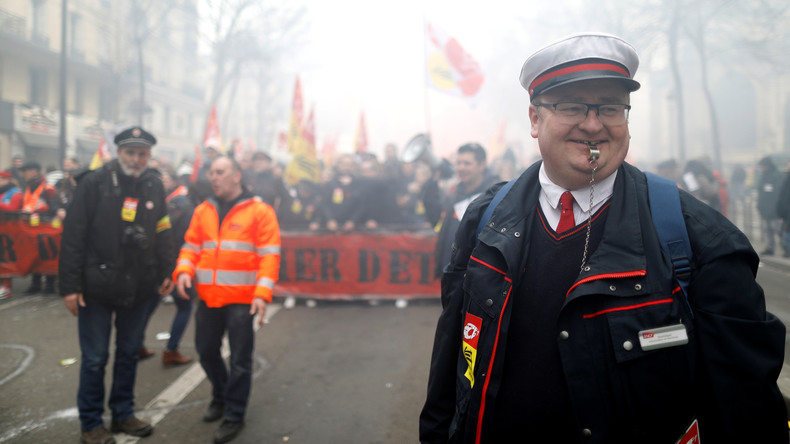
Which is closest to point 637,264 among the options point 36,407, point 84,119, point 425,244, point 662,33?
point 36,407

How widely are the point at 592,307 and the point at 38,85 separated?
29990mm

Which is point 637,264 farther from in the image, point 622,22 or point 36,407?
point 622,22

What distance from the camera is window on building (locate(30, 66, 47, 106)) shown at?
23734 millimetres

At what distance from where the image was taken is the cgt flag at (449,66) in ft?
28.7

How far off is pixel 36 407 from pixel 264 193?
16.3ft

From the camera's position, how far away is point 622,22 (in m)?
16.6

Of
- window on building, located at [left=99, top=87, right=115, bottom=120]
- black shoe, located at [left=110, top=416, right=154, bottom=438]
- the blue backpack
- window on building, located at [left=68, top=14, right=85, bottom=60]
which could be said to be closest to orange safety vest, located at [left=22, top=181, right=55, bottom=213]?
black shoe, located at [left=110, top=416, right=154, bottom=438]

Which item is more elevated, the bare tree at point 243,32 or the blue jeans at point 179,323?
the bare tree at point 243,32

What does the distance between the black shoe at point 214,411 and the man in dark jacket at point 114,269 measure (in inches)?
16.5

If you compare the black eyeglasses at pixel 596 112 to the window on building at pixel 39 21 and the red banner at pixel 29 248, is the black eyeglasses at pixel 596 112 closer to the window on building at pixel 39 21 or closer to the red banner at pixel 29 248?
the red banner at pixel 29 248

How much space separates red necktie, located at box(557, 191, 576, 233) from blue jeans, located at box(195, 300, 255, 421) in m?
2.85

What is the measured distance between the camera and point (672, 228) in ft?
4.52

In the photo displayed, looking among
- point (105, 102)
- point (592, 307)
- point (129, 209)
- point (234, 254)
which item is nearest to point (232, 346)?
point (234, 254)

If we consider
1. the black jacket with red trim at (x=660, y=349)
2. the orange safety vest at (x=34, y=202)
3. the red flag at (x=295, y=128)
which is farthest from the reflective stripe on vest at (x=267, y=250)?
the orange safety vest at (x=34, y=202)
